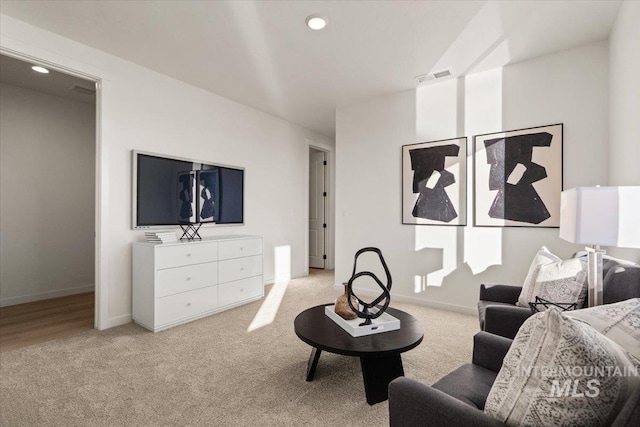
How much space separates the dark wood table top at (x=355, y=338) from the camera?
5.61ft

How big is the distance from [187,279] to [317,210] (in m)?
→ 3.81

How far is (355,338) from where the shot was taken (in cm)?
Answer: 187

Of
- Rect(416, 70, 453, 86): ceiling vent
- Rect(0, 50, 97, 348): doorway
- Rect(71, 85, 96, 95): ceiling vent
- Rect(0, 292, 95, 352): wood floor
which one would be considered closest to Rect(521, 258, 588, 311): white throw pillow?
Rect(416, 70, 453, 86): ceiling vent

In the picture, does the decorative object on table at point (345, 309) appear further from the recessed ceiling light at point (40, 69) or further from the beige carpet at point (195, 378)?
the recessed ceiling light at point (40, 69)

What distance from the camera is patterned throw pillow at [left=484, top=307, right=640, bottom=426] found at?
0.71 meters

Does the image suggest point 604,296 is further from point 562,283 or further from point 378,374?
point 378,374

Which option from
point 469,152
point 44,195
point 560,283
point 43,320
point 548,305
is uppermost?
point 469,152

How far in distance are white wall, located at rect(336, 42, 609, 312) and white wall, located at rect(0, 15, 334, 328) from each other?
1213mm

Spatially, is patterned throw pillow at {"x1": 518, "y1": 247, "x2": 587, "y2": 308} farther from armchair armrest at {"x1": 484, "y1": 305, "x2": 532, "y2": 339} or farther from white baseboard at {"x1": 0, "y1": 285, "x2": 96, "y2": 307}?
white baseboard at {"x1": 0, "y1": 285, "x2": 96, "y2": 307}

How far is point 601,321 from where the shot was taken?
998 mm

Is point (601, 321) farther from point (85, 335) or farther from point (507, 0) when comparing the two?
point (85, 335)

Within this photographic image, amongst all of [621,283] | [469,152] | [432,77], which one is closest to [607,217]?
[621,283]

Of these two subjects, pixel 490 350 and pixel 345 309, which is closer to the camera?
pixel 490 350

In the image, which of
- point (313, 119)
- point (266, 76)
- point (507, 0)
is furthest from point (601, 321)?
point (313, 119)
